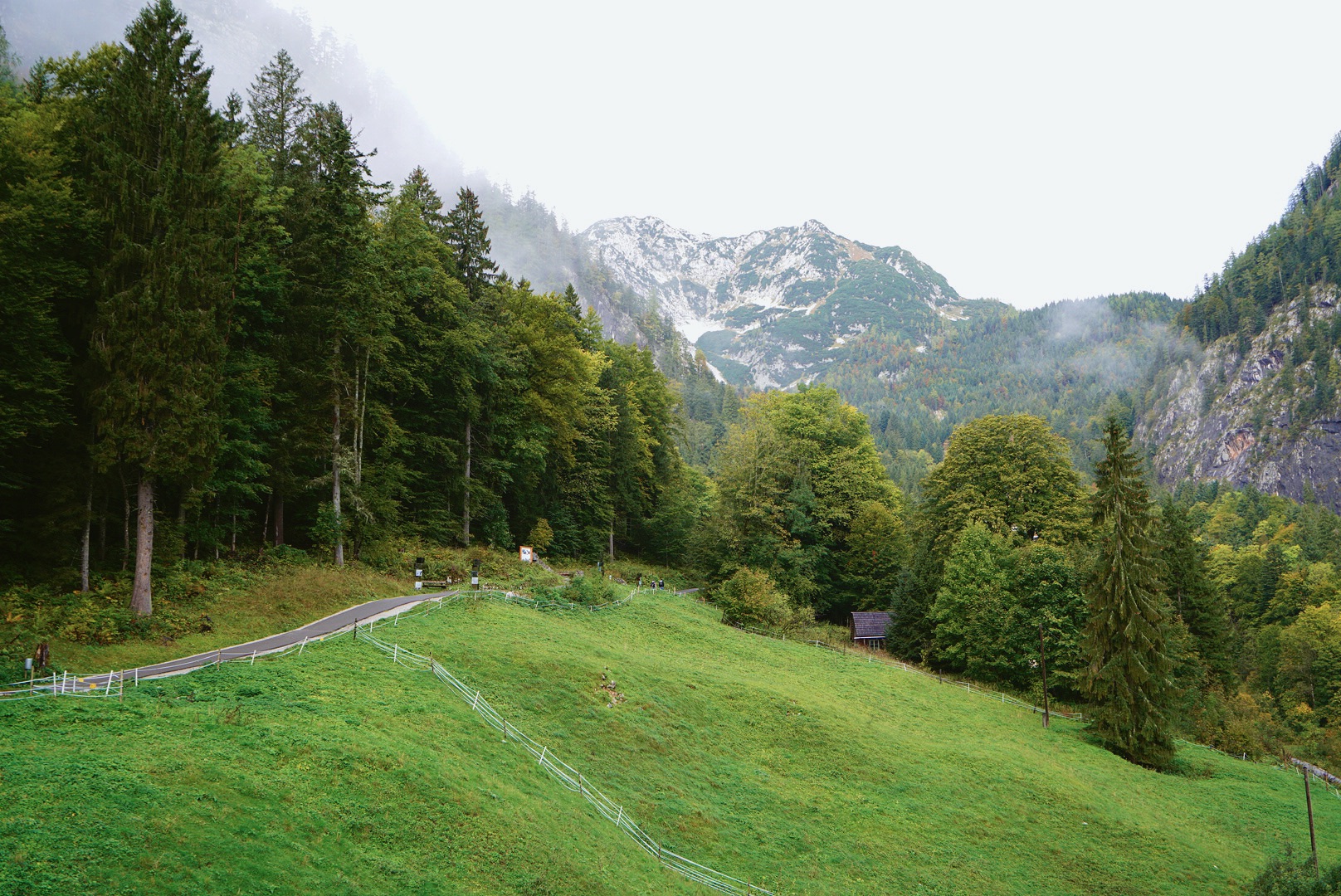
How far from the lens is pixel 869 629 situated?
5734cm

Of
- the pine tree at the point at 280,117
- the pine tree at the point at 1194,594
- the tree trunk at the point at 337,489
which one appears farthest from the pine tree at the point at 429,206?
the pine tree at the point at 1194,594

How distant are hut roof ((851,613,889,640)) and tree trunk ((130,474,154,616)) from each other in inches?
1848

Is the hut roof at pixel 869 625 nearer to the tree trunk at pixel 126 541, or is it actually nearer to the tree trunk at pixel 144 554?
the tree trunk at pixel 144 554

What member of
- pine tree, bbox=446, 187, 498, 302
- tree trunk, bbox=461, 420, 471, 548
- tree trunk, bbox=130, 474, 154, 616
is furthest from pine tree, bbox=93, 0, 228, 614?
pine tree, bbox=446, 187, 498, 302

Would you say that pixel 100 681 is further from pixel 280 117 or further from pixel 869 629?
pixel 869 629

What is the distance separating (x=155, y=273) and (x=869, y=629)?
168 ft

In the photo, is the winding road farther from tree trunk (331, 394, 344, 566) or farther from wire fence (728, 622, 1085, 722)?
wire fence (728, 622, 1085, 722)

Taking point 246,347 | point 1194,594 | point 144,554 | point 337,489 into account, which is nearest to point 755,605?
point 337,489

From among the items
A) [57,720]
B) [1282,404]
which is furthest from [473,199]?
[1282,404]

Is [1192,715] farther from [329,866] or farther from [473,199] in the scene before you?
[473,199]

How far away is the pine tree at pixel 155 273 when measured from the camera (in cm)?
2383

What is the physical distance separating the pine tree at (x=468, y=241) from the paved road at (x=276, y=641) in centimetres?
2538

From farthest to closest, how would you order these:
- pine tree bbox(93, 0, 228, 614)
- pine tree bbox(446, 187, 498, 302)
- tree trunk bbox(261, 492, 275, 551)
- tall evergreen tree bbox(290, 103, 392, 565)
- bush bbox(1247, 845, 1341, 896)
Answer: pine tree bbox(446, 187, 498, 302)
tree trunk bbox(261, 492, 275, 551)
tall evergreen tree bbox(290, 103, 392, 565)
pine tree bbox(93, 0, 228, 614)
bush bbox(1247, 845, 1341, 896)

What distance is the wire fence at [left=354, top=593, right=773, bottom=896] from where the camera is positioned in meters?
18.1
